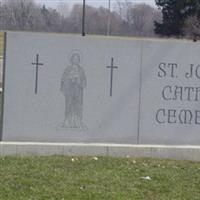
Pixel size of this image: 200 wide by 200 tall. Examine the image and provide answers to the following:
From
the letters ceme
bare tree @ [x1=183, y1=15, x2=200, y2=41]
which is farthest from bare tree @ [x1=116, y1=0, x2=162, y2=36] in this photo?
the letters ceme

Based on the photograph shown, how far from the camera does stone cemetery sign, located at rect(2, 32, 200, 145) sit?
8.37 metres

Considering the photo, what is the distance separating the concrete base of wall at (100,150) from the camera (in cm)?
807

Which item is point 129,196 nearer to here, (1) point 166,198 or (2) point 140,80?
(1) point 166,198

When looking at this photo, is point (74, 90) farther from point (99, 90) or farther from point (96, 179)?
point (96, 179)

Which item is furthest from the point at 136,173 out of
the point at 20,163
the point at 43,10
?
the point at 43,10

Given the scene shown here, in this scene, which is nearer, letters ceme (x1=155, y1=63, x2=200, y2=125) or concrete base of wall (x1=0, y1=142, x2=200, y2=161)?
concrete base of wall (x1=0, y1=142, x2=200, y2=161)

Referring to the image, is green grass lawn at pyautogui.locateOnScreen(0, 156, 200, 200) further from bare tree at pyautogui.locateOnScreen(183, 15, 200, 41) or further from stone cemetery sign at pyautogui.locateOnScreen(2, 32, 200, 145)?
bare tree at pyautogui.locateOnScreen(183, 15, 200, 41)

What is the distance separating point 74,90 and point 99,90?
315 mm

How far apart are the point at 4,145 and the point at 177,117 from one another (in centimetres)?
221

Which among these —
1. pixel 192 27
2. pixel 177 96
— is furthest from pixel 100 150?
pixel 192 27

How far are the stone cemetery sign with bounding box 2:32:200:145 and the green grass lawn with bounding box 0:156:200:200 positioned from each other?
629 millimetres

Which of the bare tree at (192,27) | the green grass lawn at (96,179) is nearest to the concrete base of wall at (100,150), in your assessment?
the green grass lawn at (96,179)

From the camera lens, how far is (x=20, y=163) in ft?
24.5

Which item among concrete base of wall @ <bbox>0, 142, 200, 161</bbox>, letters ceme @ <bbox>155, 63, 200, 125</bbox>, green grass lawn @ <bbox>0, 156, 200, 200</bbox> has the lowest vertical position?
green grass lawn @ <bbox>0, 156, 200, 200</bbox>
